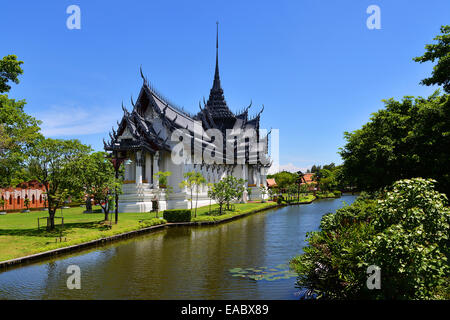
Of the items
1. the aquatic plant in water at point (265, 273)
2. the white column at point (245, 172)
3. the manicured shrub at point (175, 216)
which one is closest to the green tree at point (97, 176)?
the manicured shrub at point (175, 216)

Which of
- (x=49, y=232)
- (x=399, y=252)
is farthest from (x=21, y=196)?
(x=399, y=252)

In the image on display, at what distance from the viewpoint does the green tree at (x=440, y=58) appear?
15.1 m

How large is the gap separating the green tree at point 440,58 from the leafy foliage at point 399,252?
450 inches

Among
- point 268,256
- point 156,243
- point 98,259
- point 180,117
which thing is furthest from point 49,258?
point 180,117

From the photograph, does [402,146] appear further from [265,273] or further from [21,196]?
[21,196]

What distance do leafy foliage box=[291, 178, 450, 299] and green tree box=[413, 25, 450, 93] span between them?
11421mm

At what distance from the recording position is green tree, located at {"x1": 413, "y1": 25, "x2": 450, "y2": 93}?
1511 centimetres

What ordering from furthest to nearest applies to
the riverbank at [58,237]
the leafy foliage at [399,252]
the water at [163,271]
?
1. the riverbank at [58,237]
2. the water at [163,271]
3. the leafy foliage at [399,252]

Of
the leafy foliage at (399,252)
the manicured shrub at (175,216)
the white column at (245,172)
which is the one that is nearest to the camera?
the leafy foliage at (399,252)

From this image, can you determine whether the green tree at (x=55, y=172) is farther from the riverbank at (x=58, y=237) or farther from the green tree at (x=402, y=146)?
the green tree at (x=402, y=146)

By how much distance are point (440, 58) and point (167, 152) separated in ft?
92.5

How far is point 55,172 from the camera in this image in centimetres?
1873

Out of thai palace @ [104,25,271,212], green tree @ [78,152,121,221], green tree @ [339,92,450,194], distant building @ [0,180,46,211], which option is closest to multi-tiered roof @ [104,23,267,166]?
thai palace @ [104,25,271,212]
